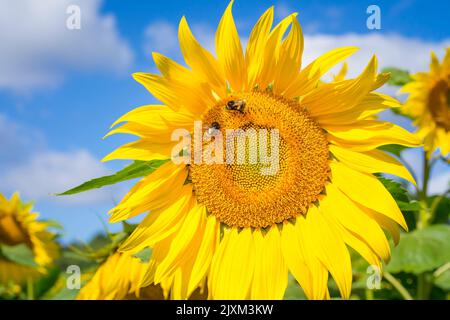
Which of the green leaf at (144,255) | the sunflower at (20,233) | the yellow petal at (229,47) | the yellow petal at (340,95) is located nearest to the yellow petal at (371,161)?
the yellow petal at (340,95)

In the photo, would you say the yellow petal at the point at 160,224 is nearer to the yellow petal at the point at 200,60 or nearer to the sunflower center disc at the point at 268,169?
the sunflower center disc at the point at 268,169

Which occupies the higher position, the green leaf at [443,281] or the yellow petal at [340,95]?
the yellow petal at [340,95]

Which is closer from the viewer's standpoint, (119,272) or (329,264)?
(329,264)

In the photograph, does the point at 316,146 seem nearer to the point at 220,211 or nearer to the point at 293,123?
the point at 293,123

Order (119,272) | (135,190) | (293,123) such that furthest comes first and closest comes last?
1. (119,272)
2. (293,123)
3. (135,190)

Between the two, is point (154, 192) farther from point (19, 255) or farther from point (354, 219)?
point (19, 255)
